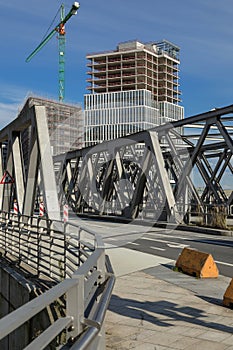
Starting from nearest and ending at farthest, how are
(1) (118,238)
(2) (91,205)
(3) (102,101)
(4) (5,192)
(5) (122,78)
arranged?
(1) (118,238) < (4) (5,192) < (2) (91,205) < (3) (102,101) < (5) (122,78)

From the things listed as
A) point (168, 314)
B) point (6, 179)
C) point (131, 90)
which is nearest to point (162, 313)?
point (168, 314)

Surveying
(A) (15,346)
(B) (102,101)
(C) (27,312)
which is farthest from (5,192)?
(B) (102,101)

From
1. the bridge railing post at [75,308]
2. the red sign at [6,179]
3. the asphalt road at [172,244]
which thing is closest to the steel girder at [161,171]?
the asphalt road at [172,244]

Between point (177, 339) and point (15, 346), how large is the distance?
4.19m

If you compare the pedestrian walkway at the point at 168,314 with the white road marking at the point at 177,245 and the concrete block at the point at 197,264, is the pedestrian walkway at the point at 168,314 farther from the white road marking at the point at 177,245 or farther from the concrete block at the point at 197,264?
the white road marking at the point at 177,245

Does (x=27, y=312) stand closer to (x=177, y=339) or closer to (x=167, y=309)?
(x=177, y=339)

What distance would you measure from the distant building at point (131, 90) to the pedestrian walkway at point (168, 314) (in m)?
119

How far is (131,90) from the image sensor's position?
154 metres

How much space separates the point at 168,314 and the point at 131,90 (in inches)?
5893

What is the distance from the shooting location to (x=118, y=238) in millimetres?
19656

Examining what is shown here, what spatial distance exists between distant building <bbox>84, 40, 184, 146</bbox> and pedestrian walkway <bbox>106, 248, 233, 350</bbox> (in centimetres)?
11928

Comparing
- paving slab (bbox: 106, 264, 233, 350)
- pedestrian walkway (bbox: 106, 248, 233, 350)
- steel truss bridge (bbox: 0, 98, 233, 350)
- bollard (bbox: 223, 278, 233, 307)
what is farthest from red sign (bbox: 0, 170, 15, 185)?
bollard (bbox: 223, 278, 233, 307)

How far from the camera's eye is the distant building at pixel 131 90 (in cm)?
13288

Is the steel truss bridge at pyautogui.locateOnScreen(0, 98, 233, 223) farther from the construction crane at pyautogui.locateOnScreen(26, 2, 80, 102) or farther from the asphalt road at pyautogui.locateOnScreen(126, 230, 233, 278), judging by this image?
the construction crane at pyautogui.locateOnScreen(26, 2, 80, 102)
